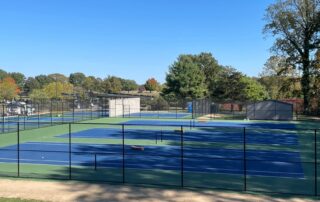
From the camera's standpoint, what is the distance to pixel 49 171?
64.7 ft

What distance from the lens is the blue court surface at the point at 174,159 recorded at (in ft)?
66.7

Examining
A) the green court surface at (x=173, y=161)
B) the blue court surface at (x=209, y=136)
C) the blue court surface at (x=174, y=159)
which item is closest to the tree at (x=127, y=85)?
the blue court surface at (x=209, y=136)

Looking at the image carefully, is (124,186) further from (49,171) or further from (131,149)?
(131,149)

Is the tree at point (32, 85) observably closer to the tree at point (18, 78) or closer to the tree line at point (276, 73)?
the tree at point (18, 78)

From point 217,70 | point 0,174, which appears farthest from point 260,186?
point 217,70

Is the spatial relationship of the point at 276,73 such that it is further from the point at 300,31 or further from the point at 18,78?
the point at 18,78

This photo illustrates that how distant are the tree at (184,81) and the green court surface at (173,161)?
156 ft

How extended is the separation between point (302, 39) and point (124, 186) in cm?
5347

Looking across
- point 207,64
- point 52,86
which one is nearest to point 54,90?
point 52,86

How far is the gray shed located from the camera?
52406 millimetres

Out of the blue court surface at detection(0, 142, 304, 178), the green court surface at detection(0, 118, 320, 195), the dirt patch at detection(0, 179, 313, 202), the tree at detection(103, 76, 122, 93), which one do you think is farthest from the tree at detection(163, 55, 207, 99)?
the dirt patch at detection(0, 179, 313, 202)

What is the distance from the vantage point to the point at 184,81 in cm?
8244

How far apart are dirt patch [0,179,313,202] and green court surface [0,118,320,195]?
1.04m

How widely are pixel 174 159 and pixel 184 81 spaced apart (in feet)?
196
